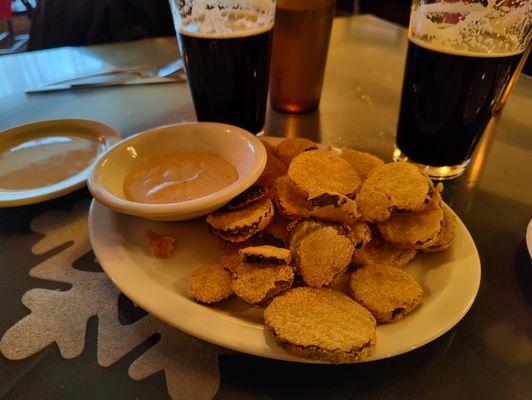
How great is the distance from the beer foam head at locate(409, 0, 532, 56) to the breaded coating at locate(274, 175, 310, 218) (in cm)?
44

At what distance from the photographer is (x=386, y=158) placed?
3.74 ft

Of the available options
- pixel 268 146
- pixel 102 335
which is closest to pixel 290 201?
pixel 268 146

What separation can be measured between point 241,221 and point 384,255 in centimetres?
25

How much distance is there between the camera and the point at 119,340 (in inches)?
25.1

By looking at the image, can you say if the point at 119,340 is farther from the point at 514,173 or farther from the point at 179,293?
the point at 514,173

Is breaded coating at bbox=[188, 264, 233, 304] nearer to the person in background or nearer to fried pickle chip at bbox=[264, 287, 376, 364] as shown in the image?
fried pickle chip at bbox=[264, 287, 376, 364]

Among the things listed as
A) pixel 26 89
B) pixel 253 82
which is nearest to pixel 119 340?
pixel 253 82

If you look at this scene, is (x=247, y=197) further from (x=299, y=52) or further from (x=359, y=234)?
(x=299, y=52)

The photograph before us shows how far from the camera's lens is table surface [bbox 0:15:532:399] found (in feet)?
1.90

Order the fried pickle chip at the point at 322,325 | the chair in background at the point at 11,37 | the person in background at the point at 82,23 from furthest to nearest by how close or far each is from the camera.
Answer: the chair in background at the point at 11,37, the person in background at the point at 82,23, the fried pickle chip at the point at 322,325

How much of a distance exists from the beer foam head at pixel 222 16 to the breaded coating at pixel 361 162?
38 centimetres

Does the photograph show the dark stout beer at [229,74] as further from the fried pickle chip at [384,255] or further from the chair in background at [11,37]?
the chair in background at [11,37]

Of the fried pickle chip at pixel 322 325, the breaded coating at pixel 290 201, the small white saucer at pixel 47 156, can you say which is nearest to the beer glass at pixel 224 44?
the small white saucer at pixel 47 156

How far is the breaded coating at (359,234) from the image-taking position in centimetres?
65
